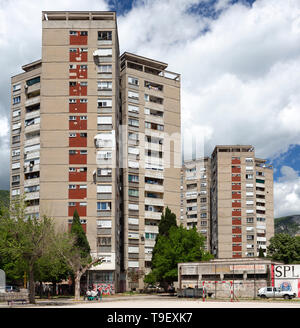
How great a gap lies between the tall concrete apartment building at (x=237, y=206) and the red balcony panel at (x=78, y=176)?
61.1 metres

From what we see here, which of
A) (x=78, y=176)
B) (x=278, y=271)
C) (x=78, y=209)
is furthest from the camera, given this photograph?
(x=78, y=176)

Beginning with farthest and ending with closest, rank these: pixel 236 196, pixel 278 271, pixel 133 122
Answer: pixel 236 196, pixel 133 122, pixel 278 271

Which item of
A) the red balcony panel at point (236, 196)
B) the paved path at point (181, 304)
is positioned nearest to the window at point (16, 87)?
the paved path at point (181, 304)

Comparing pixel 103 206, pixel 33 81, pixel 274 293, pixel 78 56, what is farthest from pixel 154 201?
pixel 274 293

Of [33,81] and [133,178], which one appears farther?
[33,81]

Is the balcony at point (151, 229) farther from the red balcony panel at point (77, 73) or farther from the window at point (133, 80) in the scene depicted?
the red balcony panel at point (77, 73)

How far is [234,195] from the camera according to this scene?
141 metres

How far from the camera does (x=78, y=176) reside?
8769 centimetres

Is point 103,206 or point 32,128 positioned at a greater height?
point 32,128

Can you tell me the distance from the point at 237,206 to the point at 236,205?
0.39m

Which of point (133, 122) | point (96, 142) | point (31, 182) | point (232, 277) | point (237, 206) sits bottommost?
point (232, 277)

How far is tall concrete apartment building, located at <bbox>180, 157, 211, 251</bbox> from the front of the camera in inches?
5969

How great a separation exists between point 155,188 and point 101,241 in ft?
60.0

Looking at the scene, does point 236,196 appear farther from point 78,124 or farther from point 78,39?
point 78,39
